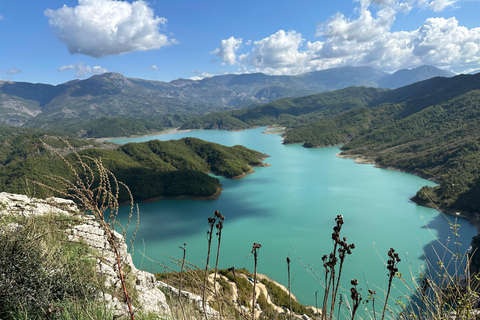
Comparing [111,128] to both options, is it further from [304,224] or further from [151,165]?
[304,224]

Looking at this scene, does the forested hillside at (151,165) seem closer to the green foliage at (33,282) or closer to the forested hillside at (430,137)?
the forested hillside at (430,137)

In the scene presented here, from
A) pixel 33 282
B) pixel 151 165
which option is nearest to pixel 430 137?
pixel 151 165

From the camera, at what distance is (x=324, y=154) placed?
83750 mm

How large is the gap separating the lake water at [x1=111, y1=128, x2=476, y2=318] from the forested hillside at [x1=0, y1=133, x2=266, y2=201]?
11.8ft

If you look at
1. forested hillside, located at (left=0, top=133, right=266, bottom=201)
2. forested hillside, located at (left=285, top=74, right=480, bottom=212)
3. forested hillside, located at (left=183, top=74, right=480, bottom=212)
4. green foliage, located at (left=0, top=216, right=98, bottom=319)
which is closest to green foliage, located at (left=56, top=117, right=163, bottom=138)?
forested hillside, located at (left=0, top=133, right=266, bottom=201)

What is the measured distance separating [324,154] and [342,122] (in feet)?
149

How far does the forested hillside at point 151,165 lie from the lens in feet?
154

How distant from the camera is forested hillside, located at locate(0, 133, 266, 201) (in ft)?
154

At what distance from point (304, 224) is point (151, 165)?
38.0m

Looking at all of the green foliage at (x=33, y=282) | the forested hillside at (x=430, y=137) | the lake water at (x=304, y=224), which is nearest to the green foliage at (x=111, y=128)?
the forested hillside at (x=430, y=137)

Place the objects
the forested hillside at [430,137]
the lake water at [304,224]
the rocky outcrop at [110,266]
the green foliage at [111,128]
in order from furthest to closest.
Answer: the green foliage at [111,128], the forested hillside at [430,137], the lake water at [304,224], the rocky outcrop at [110,266]

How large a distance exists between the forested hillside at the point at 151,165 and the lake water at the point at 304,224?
3.59 m

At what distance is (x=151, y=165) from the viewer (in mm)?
58562

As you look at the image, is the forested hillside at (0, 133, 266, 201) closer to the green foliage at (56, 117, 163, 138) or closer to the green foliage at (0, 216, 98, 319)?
the green foliage at (0, 216, 98, 319)
